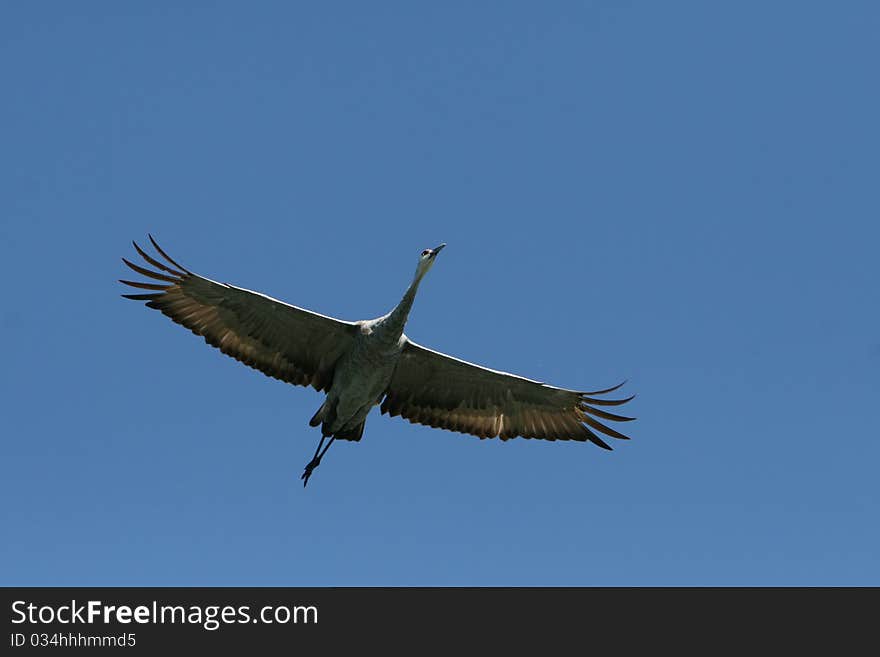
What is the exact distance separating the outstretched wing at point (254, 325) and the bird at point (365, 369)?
0.02m

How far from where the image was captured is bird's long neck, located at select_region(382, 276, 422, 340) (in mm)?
20781

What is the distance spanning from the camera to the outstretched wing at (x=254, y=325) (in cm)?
2155

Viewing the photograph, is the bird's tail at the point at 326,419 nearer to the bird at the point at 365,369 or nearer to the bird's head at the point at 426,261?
the bird at the point at 365,369

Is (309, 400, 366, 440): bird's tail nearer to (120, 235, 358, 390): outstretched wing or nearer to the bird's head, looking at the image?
(120, 235, 358, 390): outstretched wing

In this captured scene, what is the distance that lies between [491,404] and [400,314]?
3.53 metres

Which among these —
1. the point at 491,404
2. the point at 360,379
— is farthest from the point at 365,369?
the point at 491,404

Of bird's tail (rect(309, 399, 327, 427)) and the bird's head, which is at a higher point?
the bird's head

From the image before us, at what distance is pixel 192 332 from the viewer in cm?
2195

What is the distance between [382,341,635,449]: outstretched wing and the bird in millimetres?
20

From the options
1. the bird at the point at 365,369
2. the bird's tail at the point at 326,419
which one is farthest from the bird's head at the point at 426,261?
the bird's tail at the point at 326,419

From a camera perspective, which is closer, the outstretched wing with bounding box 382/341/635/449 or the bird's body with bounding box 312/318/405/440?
the bird's body with bounding box 312/318/405/440

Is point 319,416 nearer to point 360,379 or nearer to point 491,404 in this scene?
point 360,379

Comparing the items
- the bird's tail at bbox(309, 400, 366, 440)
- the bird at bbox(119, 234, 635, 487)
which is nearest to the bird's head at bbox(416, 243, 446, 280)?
the bird at bbox(119, 234, 635, 487)
